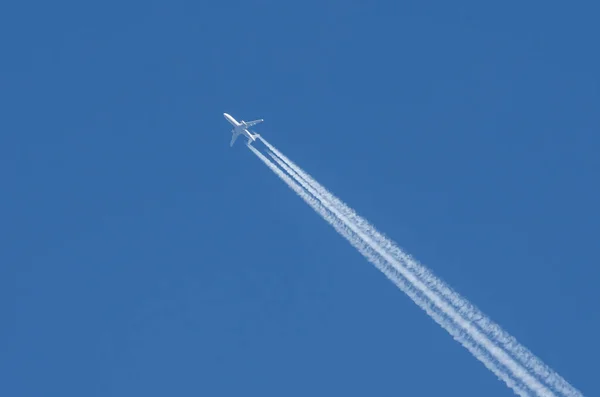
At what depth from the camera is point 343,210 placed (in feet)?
420

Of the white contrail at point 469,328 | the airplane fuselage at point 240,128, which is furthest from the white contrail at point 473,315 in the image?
the airplane fuselage at point 240,128

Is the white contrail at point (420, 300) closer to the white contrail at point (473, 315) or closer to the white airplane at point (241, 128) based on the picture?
the white contrail at point (473, 315)

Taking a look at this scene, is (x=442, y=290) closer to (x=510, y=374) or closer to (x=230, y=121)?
(x=510, y=374)

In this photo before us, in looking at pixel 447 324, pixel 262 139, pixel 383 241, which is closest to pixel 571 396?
pixel 447 324

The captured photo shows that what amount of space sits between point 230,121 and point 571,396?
57.9m

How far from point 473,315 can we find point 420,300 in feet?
17.1

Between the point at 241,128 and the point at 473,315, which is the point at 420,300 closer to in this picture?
the point at 473,315

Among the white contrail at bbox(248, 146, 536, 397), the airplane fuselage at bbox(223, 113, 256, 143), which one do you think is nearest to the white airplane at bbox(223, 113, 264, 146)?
the airplane fuselage at bbox(223, 113, 256, 143)

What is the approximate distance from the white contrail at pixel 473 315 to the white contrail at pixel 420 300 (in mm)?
1259

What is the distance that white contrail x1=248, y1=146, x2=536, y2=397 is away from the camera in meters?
111

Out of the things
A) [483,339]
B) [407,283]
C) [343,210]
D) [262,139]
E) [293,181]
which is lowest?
[483,339]

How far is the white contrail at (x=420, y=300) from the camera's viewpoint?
111 m

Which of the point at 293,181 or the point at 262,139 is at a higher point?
the point at 262,139

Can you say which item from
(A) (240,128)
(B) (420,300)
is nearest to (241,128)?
(A) (240,128)
